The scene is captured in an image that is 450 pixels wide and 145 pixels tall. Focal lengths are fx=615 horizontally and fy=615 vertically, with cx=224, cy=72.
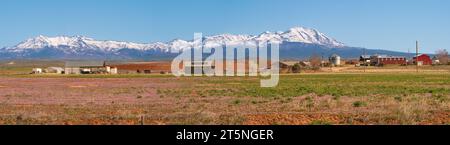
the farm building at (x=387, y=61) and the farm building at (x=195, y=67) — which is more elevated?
the farm building at (x=387, y=61)

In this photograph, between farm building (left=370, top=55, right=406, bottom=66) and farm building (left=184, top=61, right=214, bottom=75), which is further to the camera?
farm building (left=370, top=55, right=406, bottom=66)

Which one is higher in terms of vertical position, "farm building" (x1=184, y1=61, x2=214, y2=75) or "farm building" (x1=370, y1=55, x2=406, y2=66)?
"farm building" (x1=370, y1=55, x2=406, y2=66)

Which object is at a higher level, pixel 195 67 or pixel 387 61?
pixel 387 61

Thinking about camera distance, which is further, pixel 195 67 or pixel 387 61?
pixel 387 61

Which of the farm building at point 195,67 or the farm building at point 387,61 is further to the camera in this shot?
the farm building at point 387,61

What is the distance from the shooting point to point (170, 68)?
139875 mm
